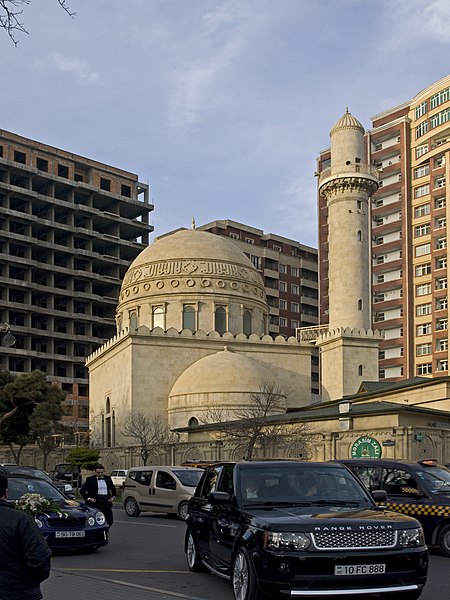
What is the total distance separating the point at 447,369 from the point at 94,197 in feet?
144

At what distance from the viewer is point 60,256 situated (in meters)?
95.4

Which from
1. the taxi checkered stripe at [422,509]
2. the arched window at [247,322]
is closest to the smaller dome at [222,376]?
the arched window at [247,322]

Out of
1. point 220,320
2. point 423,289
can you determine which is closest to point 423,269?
point 423,289

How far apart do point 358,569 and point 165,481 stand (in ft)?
52.3

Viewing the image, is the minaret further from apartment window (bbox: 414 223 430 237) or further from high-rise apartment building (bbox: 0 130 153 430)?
high-rise apartment building (bbox: 0 130 153 430)

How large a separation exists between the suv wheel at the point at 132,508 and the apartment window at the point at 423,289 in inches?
2246

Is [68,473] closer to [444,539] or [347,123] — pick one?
[347,123]

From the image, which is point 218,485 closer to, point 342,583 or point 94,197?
point 342,583

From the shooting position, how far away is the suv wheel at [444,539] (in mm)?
14477

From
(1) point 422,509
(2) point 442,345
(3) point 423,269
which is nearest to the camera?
(1) point 422,509

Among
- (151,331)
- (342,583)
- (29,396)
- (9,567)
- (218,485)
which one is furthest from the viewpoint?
(151,331)

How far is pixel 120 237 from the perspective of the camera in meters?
104

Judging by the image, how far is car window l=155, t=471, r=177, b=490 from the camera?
2382cm

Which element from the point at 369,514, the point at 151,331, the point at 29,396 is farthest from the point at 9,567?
the point at 151,331
